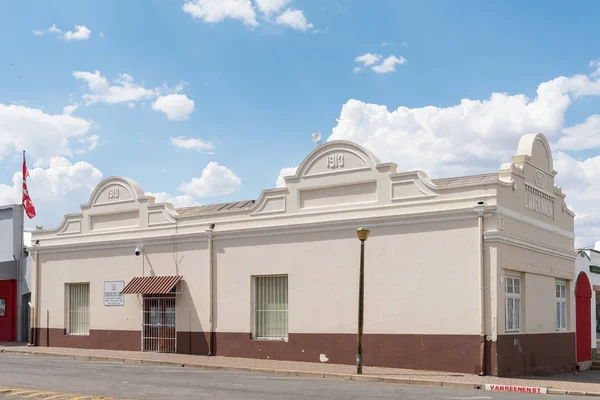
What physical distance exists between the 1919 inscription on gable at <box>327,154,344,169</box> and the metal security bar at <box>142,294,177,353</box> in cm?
750

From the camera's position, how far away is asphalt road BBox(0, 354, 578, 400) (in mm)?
14367

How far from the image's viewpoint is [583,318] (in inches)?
1046

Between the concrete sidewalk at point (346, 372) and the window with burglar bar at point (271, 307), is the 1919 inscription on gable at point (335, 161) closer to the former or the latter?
the window with burglar bar at point (271, 307)

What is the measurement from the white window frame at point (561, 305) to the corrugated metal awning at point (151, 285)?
12.3 metres

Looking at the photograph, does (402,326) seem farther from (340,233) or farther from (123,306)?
(123,306)

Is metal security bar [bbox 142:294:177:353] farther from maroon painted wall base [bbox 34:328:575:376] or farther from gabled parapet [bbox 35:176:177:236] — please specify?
gabled parapet [bbox 35:176:177:236]

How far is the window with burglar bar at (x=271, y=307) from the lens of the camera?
23469 mm

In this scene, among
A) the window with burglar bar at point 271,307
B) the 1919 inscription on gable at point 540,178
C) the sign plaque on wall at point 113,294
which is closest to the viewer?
the 1919 inscription on gable at point 540,178

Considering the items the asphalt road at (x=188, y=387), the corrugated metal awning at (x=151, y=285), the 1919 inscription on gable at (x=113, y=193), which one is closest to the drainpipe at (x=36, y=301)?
the 1919 inscription on gable at (x=113, y=193)

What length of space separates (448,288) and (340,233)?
3699mm

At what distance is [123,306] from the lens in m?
27.2

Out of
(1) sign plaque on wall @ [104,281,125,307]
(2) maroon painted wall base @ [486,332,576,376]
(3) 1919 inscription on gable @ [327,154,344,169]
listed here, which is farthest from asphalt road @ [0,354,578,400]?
(1) sign plaque on wall @ [104,281,125,307]

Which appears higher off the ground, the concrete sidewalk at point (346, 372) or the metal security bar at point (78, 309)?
the metal security bar at point (78, 309)

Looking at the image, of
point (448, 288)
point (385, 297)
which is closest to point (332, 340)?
point (385, 297)
